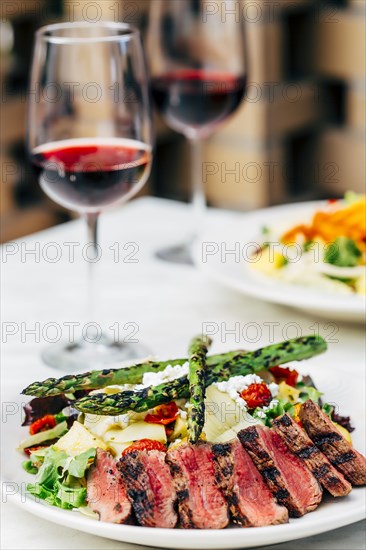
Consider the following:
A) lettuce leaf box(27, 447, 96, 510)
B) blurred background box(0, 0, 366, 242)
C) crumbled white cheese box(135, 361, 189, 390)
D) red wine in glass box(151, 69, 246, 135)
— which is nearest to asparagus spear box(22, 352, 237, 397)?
crumbled white cheese box(135, 361, 189, 390)

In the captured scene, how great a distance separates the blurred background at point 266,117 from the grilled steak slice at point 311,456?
2935 mm

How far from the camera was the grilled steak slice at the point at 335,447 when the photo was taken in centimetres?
107

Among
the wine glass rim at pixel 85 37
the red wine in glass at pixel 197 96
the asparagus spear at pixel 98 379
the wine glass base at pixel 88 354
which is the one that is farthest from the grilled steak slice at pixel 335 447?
the red wine in glass at pixel 197 96

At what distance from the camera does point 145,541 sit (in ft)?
3.18

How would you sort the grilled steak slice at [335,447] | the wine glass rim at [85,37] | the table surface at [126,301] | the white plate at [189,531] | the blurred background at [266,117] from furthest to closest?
1. the blurred background at [266,117]
2. the table surface at [126,301]
3. the wine glass rim at [85,37]
4. the grilled steak slice at [335,447]
5. the white plate at [189,531]

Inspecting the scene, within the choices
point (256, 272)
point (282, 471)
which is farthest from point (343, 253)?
point (282, 471)

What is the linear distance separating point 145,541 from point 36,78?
92cm

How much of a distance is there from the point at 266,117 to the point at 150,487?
3.29 m

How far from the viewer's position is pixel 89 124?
1669 mm

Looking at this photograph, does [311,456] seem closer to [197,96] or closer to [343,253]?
[343,253]

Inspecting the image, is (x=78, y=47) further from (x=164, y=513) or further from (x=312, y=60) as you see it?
(x=312, y=60)

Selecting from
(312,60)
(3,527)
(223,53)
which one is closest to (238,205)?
(312,60)

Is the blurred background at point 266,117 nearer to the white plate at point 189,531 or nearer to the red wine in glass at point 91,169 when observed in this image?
the red wine in glass at point 91,169

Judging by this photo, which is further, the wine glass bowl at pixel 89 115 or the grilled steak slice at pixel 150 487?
the wine glass bowl at pixel 89 115
